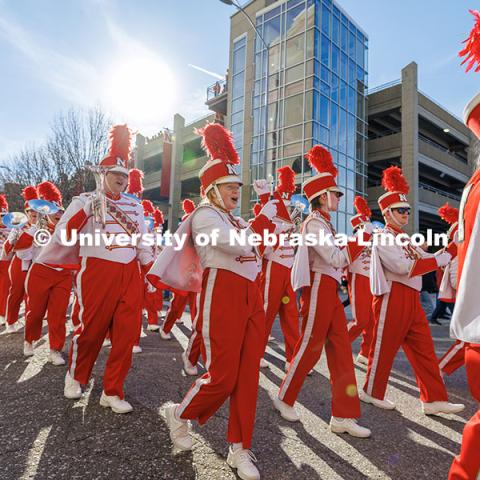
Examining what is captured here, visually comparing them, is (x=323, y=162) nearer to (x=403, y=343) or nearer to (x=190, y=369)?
(x=403, y=343)

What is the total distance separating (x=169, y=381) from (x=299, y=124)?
1872 cm

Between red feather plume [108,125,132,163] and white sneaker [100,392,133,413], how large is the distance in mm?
2190

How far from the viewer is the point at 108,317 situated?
10.9ft

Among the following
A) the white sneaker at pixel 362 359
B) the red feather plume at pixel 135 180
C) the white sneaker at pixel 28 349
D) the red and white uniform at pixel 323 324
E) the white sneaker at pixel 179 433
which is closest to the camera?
the white sneaker at pixel 179 433

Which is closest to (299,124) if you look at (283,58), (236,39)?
(283,58)

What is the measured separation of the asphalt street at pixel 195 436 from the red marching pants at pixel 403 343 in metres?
0.24

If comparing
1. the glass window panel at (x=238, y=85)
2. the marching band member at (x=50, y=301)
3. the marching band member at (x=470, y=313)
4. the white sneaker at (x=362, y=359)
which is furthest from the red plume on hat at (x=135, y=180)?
the glass window panel at (x=238, y=85)

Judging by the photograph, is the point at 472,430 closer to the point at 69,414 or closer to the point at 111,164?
the point at 69,414

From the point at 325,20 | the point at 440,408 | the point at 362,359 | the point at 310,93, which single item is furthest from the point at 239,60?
the point at 440,408

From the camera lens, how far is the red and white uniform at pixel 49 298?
4617mm

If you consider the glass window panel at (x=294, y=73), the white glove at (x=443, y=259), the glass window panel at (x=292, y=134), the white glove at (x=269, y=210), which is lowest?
the white glove at (x=443, y=259)

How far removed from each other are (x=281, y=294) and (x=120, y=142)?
262 cm

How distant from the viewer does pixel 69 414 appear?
312cm

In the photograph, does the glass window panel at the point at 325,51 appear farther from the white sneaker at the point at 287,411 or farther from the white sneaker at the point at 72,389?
the white sneaker at the point at 72,389
